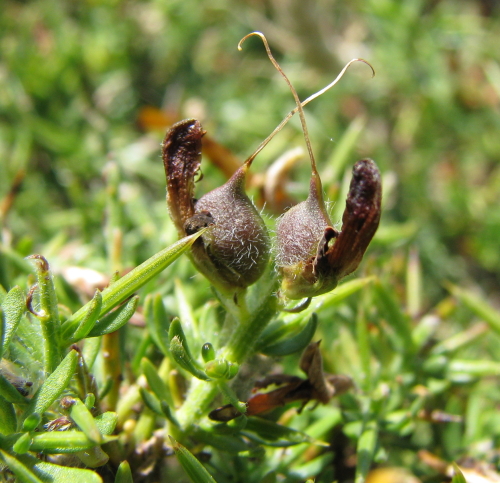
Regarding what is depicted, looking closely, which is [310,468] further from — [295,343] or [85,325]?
[85,325]

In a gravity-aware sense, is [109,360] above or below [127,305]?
below

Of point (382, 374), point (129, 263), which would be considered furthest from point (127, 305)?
point (382, 374)

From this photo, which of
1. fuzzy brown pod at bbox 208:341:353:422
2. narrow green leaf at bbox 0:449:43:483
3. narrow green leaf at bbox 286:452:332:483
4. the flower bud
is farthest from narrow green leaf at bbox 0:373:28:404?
narrow green leaf at bbox 286:452:332:483

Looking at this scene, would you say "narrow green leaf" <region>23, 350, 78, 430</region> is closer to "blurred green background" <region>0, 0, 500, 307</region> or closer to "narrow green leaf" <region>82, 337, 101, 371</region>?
"narrow green leaf" <region>82, 337, 101, 371</region>

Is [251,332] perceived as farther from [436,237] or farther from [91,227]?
[436,237]

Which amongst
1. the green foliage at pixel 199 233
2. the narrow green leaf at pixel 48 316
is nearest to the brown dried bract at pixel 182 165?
the green foliage at pixel 199 233

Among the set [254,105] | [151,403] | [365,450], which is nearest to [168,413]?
[151,403]

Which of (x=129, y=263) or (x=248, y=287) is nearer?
(x=248, y=287)
